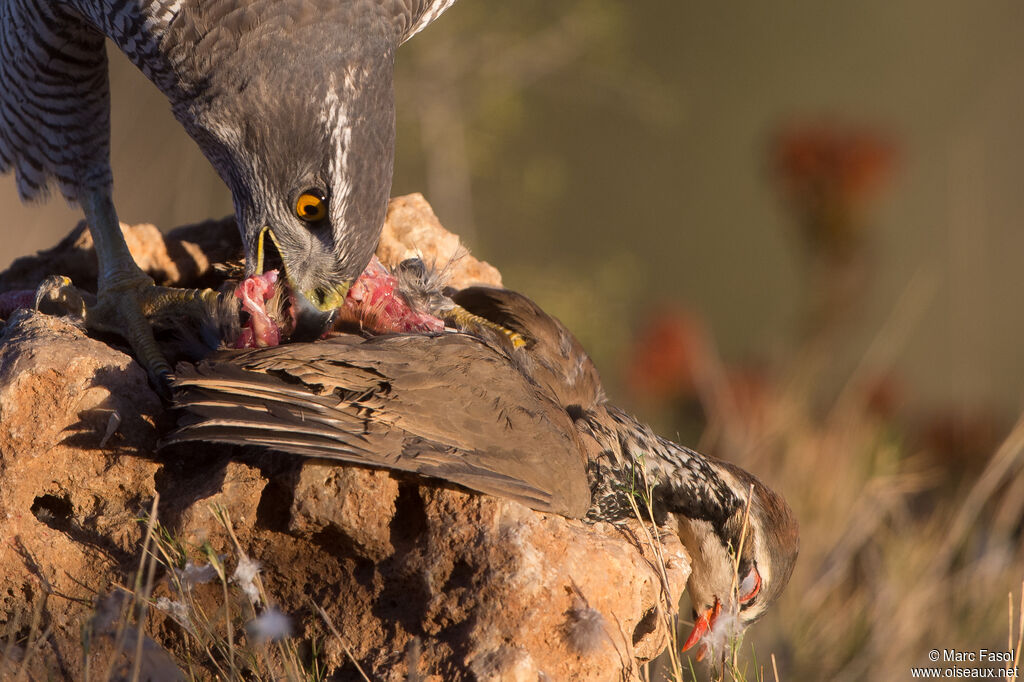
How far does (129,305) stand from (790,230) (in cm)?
498

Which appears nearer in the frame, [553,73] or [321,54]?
[321,54]

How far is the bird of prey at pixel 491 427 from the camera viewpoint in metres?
1.74

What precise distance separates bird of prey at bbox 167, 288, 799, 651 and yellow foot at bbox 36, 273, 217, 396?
23.4 inches

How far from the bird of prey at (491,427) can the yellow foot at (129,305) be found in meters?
0.59

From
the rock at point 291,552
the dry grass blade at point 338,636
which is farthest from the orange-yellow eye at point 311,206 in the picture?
the dry grass blade at point 338,636

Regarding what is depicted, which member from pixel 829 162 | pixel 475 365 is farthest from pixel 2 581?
pixel 829 162

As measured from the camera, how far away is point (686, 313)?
21.3 feet

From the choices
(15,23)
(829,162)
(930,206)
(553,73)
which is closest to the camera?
(15,23)

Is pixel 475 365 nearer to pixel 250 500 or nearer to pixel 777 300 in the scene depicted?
pixel 250 500

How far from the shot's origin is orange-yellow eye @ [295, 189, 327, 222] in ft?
7.70

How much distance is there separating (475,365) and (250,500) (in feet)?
1.68

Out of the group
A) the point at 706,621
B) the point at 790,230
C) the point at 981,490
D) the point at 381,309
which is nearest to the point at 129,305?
the point at 381,309

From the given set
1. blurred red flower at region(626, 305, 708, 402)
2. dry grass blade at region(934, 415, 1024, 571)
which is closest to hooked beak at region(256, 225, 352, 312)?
A: dry grass blade at region(934, 415, 1024, 571)

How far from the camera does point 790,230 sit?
6.57m
